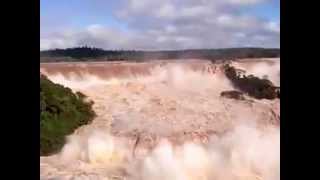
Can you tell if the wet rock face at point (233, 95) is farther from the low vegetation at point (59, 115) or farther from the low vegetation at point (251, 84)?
the low vegetation at point (59, 115)

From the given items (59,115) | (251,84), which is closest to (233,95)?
(251,84)

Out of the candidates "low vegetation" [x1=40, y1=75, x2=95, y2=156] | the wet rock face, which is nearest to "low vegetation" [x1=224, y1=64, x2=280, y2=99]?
the wet rock face

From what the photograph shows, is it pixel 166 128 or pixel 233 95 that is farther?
pixel 233 95

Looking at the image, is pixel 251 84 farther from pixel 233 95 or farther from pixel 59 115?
pixel 59 115

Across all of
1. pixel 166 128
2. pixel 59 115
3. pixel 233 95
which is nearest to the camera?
pixel 59 115

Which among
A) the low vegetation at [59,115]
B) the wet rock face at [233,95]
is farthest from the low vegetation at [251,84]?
the low vegetation at [59,115]
